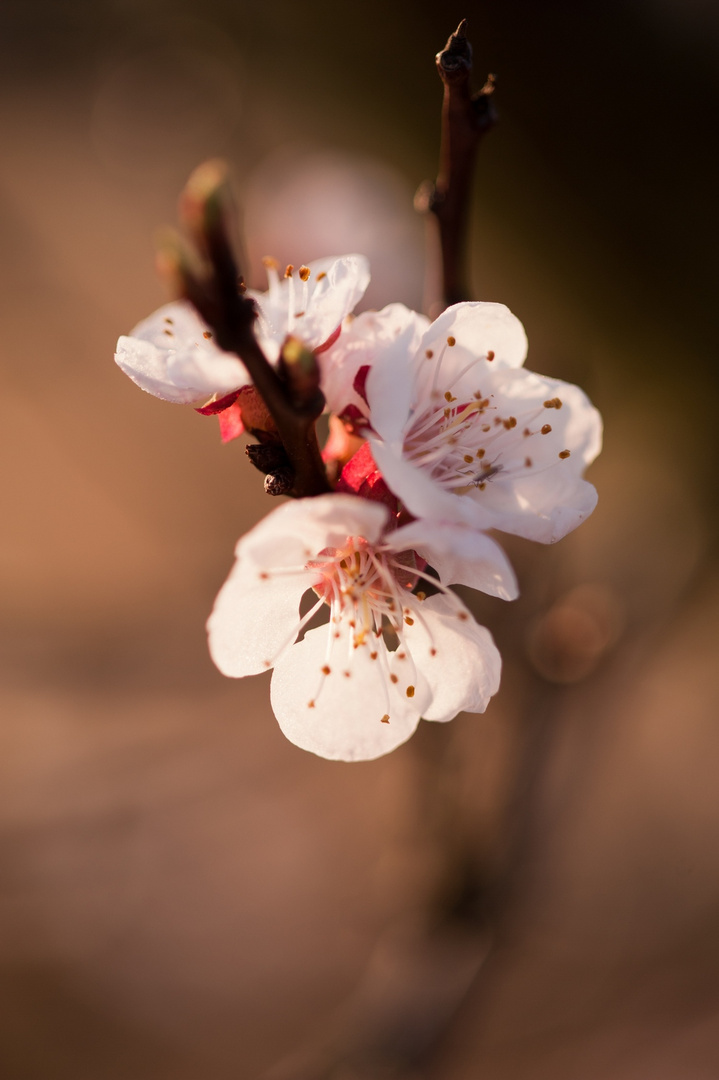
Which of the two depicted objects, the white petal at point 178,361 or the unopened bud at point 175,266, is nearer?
the unopened bud at point 175,266

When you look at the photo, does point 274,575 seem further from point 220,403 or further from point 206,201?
point 206,201

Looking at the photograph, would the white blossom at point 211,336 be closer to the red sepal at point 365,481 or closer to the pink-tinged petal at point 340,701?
the red sepal at point 365,481

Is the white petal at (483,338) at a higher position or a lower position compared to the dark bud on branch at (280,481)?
higher

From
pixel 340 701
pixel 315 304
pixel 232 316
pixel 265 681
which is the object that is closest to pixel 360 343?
pixel 315 304

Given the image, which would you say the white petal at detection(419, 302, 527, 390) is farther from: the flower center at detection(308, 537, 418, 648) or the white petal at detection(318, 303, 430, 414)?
the flower center at detection(308, 537, 418, 648)

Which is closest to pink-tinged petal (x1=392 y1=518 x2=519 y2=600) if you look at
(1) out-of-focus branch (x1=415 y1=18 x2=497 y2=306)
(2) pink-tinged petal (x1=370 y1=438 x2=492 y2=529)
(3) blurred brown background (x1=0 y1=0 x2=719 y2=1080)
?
(2) pink-tinged petal (x1=370 y1=438 x2=492 y2=529)

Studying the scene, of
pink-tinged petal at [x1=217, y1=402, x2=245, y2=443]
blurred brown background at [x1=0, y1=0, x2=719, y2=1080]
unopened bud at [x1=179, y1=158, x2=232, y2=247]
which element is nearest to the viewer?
unopened bud at [x1=179, y1=158, x2=232, y2=247]

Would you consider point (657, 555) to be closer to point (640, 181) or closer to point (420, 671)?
point (640, 181)

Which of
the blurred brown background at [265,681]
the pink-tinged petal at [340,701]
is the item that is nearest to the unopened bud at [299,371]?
the pink-tinged petal at [340,701]
